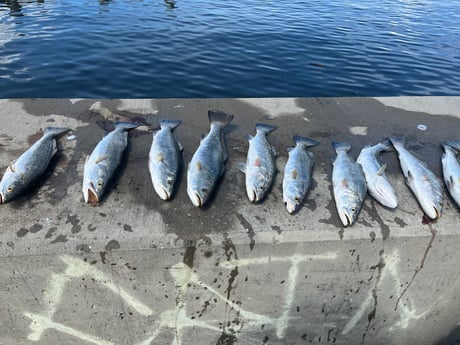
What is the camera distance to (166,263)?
2.94m

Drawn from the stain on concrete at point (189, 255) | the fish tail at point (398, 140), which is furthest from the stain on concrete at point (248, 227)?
the fish tail at point (398, 140)

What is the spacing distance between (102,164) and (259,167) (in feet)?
5.47

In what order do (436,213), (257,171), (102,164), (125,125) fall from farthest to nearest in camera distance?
(125,125), (257,171), (102,164), (436,213)

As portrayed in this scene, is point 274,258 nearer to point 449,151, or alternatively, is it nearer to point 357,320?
point 357,320

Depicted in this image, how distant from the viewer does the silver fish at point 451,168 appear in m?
3.59

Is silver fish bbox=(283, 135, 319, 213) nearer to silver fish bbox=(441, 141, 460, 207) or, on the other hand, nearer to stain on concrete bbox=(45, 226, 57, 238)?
silver fish bbox=(441, 141, 460, 207)

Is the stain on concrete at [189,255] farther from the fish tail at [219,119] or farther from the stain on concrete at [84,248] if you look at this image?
the fish tail at [219,119]

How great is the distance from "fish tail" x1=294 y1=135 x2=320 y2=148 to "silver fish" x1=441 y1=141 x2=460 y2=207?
1.49m

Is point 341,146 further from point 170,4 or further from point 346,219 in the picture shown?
point 170,4

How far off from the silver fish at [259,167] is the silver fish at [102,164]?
143cm

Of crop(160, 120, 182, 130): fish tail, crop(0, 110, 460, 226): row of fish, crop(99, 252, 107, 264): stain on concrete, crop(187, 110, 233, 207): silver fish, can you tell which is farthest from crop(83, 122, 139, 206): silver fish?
crop(187, 110, 233, 207): silver fish

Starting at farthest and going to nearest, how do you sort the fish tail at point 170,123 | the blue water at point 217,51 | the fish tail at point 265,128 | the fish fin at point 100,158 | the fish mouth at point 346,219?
the blue water at point 217,51 < the fish tail at point 265,128 < the fish tail at point 170,123 < the fish fin at point 100,158 < the fish mouth at point 346,219

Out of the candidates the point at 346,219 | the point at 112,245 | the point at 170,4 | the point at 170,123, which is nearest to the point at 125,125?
the point at 170,123

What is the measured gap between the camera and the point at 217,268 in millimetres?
3000
